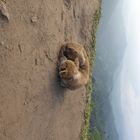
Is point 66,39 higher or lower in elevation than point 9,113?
higher

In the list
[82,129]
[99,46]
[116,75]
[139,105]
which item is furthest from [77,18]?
[139,105]

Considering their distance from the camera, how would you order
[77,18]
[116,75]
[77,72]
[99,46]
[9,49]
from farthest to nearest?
[116,75]
[99,46]
[77,18]
[77,72]
[9,49]

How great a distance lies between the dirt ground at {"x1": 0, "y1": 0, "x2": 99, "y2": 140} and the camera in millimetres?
2041

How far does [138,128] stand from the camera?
11789 mm

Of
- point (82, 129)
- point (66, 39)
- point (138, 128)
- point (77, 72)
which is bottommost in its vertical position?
point (138, 128)

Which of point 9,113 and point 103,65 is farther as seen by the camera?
point 103,65

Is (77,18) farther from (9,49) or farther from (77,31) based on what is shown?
(9,49)

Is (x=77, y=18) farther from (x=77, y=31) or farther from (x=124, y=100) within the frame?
(x=124, y=100)

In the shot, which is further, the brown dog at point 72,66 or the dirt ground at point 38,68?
the brown dog at point 72,66

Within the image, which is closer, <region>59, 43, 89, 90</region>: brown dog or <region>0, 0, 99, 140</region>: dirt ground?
<region>0, 0, 99, 140</region>: dirt ground

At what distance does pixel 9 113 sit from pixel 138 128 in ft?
32.7

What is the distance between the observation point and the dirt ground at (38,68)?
2.04 metres

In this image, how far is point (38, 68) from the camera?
227 cm

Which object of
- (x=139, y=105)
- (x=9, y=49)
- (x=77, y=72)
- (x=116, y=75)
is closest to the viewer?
(x=9, y=49)
